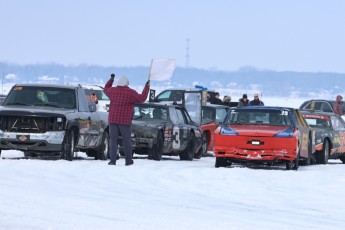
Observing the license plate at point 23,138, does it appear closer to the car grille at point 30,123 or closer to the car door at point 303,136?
the car grille at point 30,123

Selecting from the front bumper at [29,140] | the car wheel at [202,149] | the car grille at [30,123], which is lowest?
the car wheel at [202,149]

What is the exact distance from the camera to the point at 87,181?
17.5 metres

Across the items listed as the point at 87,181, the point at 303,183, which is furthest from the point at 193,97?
the point at 87,181

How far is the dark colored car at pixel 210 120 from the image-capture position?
104 ft

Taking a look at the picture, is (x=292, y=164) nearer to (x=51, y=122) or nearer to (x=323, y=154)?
(x=323, y=154)

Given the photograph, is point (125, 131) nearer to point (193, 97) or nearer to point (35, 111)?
point (35, 111)

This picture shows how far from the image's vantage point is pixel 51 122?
2267cm

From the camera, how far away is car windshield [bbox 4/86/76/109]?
23750mm

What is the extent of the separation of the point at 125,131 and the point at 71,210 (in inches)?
372

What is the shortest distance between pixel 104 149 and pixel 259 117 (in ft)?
11.3

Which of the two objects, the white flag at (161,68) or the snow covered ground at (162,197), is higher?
the white flag at (161,68)

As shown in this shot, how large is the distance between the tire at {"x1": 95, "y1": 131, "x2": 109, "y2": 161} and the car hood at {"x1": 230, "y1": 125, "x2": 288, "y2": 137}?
2980mm

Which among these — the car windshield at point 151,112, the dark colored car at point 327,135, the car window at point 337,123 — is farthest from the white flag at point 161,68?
the car window at point 337,123

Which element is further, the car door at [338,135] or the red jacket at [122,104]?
the car door at [338,135]
